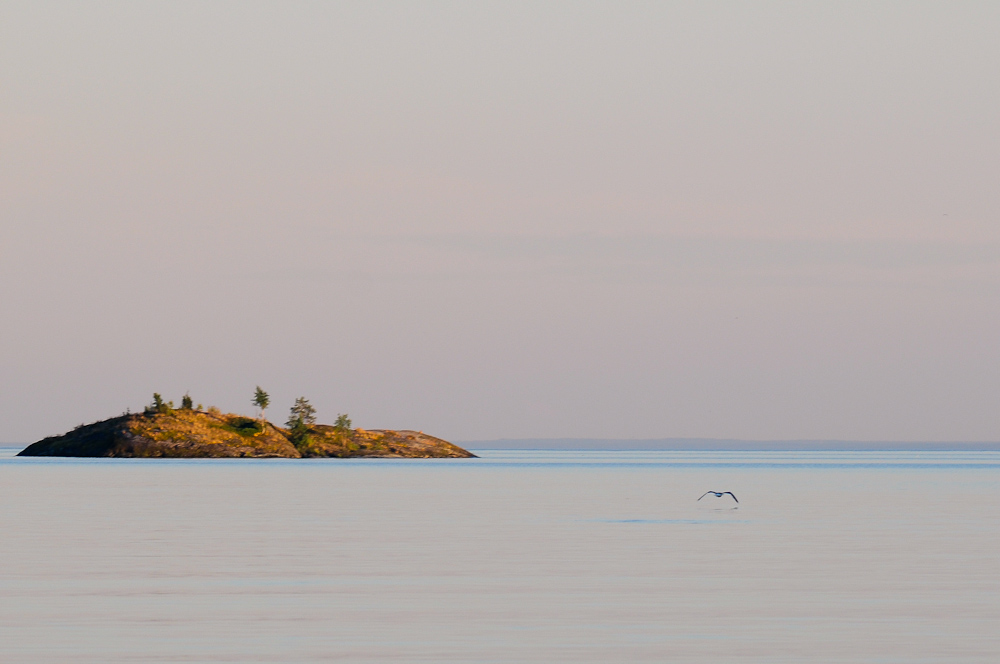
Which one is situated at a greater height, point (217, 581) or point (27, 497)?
point (27, 497)

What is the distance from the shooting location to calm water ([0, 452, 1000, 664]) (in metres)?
33.9

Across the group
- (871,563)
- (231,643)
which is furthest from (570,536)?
(231,643)

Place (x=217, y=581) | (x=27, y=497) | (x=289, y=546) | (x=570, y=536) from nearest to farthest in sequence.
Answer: (x=217, y=581)
(x=289, y=546)
(x=570, y=536)
(x=27, y=497)

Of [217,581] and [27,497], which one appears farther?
[27,497]

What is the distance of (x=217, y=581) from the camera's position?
46.9 meters

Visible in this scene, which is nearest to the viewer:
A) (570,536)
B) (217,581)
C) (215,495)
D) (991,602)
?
(991,602)

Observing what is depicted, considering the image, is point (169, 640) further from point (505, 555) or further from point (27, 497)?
point (27, 497)

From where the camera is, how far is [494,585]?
4612 cm

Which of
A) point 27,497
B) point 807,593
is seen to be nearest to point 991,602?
point 807,593

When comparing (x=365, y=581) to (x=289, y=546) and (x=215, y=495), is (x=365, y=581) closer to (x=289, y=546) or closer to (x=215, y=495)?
(x=289, y=546)

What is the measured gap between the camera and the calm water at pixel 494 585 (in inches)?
1336

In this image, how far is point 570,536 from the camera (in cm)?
6769

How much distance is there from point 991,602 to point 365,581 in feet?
56.8

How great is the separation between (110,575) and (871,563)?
2475 centimetres
